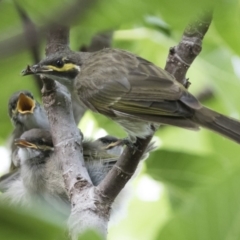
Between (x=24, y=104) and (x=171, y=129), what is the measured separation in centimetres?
106

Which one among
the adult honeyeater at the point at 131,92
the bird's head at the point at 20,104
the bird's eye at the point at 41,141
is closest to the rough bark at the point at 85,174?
the adult honeyeater at the point at 131,92

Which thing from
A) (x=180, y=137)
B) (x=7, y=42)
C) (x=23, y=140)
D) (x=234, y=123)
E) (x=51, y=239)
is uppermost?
(x=180, y=137)

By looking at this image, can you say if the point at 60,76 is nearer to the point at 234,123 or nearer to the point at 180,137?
the point at 234,123

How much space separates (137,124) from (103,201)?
0.38m

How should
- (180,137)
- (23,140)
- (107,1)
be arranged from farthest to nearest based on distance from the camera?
(180,137), (23,140), (107,1)

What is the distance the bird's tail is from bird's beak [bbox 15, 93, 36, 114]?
183cm

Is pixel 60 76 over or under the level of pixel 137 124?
over

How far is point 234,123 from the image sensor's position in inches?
90.0

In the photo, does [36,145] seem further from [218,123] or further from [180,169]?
[218,123]

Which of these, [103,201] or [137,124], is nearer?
[103,201]

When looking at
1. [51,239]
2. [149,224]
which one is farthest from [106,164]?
[51,239]

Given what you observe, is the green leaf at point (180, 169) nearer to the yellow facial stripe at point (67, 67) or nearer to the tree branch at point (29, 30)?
the yellow facial stripe at point (67, 67)

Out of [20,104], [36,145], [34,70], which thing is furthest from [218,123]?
[20,104]

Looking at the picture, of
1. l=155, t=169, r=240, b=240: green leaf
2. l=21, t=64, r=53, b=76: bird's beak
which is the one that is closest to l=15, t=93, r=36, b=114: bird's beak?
l=21, t=64, r=53, b=76: bird's beak
